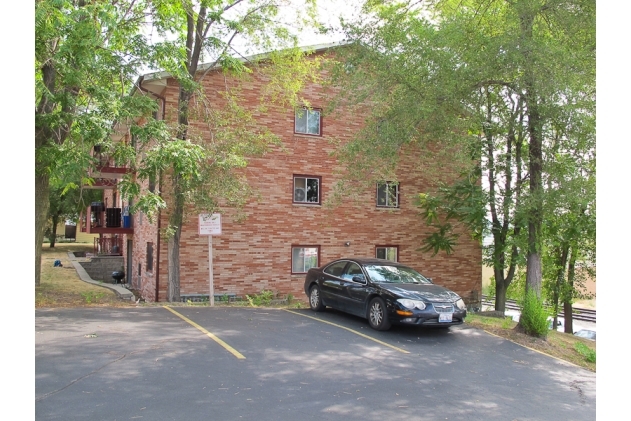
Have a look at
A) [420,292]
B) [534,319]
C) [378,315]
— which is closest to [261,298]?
[378,315]

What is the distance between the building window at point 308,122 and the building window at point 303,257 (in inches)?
159

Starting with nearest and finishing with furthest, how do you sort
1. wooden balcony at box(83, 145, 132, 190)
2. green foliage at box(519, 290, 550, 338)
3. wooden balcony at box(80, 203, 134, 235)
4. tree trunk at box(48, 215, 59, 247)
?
green foliage at box(519, 290, 550, 338), wooden balcony at box(83, 145, 132, 190), wooden balcony at box(80, 203, 134, 235), tree trunk at box(48, 215, 59, 247)

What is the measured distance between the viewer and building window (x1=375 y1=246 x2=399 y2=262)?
18.8 m

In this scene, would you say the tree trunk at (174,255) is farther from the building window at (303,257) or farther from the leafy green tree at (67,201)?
the leafy green tree at (67,201)

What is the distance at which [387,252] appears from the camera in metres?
19.0

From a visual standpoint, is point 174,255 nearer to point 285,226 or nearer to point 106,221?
point 285,226

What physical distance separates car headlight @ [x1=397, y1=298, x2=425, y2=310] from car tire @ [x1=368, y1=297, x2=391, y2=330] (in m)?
0.42

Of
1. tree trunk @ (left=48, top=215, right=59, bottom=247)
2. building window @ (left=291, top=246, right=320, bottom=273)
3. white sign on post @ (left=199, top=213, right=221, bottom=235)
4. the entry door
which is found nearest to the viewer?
white sign on post @ (left=199, top=213, right=221, bottom=235)

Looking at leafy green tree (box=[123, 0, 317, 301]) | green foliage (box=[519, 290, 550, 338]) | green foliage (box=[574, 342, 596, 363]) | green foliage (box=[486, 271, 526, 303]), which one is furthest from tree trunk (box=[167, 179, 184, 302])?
green foliage (box=[486, 271, 526, 303])

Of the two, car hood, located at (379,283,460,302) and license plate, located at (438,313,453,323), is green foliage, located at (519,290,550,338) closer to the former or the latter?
car hood, located at (379,283,460,302)

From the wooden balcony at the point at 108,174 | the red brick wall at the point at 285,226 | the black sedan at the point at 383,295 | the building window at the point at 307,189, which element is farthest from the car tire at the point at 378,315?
the wooden balcony at the point at 108,174

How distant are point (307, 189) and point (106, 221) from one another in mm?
8493

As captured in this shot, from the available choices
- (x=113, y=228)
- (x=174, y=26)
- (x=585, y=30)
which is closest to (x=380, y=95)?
(x=585, y=30)

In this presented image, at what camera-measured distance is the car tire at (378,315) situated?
9.57 meters
